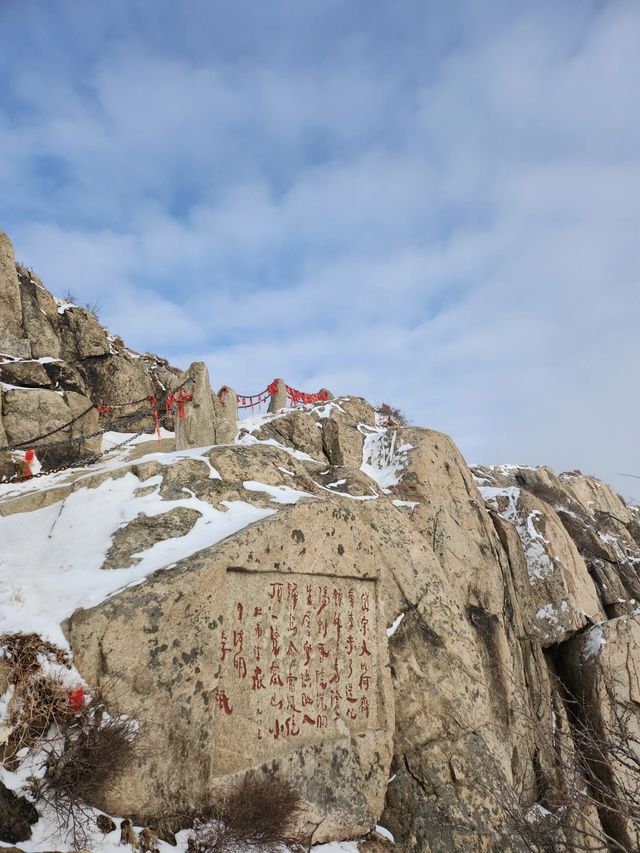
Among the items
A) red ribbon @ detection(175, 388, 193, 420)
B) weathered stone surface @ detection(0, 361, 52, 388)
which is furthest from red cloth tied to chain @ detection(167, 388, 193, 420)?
weathered stone surface @ detection(0, 361, 52, 388)

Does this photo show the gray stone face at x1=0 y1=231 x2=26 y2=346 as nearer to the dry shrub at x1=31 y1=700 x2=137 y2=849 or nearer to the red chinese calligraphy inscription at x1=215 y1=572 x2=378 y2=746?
the red chinese calligraphy inscription at x1=215 y1=572 x2=378 y2=746

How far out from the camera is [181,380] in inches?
586

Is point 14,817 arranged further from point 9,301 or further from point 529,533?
point 9,301

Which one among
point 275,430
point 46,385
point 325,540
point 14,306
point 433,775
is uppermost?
point 14,306

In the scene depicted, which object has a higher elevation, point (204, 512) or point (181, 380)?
point (181, 380)

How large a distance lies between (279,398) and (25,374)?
1000 centimetres

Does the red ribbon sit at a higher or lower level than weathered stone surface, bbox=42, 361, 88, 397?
lower

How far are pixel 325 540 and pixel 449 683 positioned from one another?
2848 mm

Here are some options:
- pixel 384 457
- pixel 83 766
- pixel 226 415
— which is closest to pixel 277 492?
pixel 83 766

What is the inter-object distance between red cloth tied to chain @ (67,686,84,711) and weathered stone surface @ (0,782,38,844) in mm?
774

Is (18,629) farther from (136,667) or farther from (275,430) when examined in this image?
(275,430)

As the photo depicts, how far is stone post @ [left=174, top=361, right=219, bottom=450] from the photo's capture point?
1412 cm

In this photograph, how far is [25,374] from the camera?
18.3 meters

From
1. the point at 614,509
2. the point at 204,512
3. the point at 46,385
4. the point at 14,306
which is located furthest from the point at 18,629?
the point at 614,509
